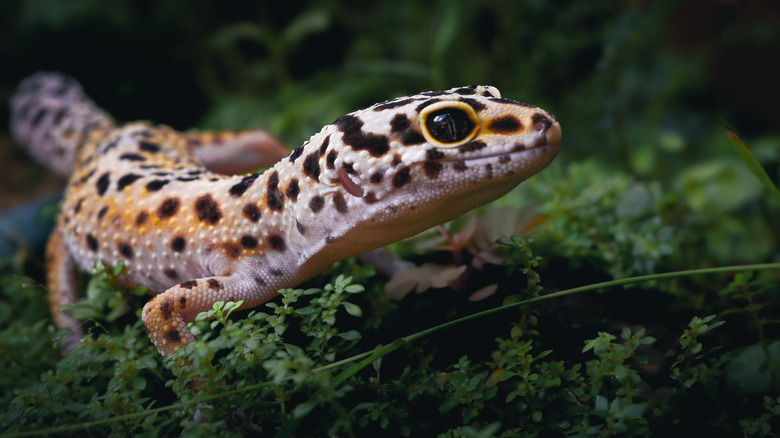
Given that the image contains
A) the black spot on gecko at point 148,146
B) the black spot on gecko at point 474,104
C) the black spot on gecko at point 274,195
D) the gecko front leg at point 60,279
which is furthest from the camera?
the black spot on gecko at point 148,146

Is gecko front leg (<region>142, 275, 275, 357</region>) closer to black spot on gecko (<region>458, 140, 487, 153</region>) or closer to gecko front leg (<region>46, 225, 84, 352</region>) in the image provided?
black spot on gecko (<region>458, 140, 487, 153</region>)

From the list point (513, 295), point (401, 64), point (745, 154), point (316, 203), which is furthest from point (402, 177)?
point (401, 64)

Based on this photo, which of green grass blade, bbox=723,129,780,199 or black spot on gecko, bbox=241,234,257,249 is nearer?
green grass blade, bbox=723,129,780,199

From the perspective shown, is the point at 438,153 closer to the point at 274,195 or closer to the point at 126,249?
the point at 274,195

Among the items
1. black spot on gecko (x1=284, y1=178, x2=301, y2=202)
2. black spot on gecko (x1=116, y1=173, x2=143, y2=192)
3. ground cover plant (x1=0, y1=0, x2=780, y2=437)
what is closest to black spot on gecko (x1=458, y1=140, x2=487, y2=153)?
ground cover plant (x1=0, y1=0, x2=780, y2=437)

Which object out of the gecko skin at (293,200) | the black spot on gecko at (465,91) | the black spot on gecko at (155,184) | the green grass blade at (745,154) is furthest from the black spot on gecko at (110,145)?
the green grass blade at (745,154)

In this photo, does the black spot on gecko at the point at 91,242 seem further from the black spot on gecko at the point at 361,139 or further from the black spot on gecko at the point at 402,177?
the black spot on gecko at the point at 402,177
